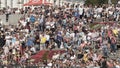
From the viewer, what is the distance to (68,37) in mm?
36781

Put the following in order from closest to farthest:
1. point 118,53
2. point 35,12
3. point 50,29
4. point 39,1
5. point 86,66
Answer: point 86,66 < point 118,53 < point 50,29 < point 35,12 < point 39,1

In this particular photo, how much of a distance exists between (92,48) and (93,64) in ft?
14.2

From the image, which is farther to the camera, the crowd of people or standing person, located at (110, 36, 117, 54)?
standing person, located at (110, 36, 117, 54)

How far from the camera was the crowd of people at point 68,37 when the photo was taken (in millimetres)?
32656

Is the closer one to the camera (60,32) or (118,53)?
(118,53)

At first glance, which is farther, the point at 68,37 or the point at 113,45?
the point at 68,37

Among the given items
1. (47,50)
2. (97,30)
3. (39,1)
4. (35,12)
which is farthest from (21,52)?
(39,1)

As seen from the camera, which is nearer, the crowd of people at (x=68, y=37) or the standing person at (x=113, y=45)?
the crowd of people at (x=68, y=37)

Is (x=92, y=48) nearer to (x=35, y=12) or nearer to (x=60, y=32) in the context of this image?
(x=60, y=32)

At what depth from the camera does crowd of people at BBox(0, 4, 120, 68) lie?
32.7 metres

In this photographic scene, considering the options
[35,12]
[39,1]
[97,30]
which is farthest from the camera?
[39,1]

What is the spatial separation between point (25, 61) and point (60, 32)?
136 inches

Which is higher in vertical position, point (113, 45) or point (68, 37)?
point (113, 45)

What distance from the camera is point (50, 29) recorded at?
39.0 meters
